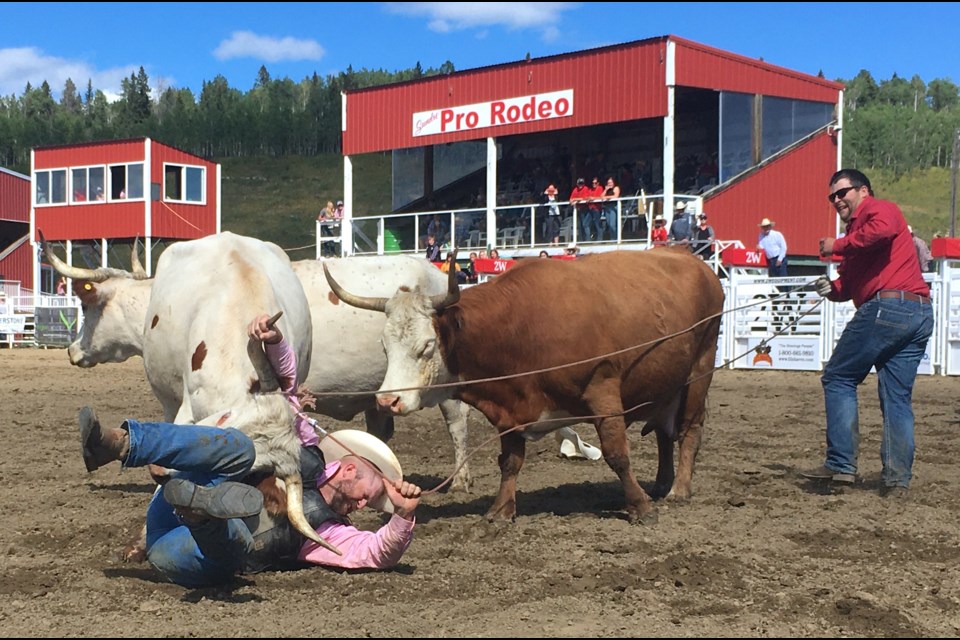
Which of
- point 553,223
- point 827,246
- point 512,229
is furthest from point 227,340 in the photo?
point 512,229

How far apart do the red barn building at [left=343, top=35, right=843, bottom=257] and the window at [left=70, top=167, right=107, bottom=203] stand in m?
10.0

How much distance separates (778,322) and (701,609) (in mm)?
13080

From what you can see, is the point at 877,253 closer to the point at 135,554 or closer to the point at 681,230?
the point at 135,554

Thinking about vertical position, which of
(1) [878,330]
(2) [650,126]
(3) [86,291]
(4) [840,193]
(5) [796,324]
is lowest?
(5) [796,324]

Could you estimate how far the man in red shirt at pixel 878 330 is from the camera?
20.2ft

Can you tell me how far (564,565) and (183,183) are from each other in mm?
32642

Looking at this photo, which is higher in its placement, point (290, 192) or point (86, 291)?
point (290, 192)

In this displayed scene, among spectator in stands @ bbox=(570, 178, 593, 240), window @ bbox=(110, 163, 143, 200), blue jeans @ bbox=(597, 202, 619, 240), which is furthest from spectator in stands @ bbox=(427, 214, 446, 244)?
window @ bbox=(110, 163, 143, 200)

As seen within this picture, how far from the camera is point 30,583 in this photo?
4.36 meters

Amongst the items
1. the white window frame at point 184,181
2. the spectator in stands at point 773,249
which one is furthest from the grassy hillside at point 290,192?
the spectator in stands at point 773,249

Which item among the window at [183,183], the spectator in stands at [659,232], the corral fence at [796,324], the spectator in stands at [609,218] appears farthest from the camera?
the window at [183,183]

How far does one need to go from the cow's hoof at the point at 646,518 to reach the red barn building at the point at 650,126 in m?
17.1

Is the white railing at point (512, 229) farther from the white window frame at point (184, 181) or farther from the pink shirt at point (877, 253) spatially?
the pink shirt at point (877, 253)

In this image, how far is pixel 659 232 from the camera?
782 inches
